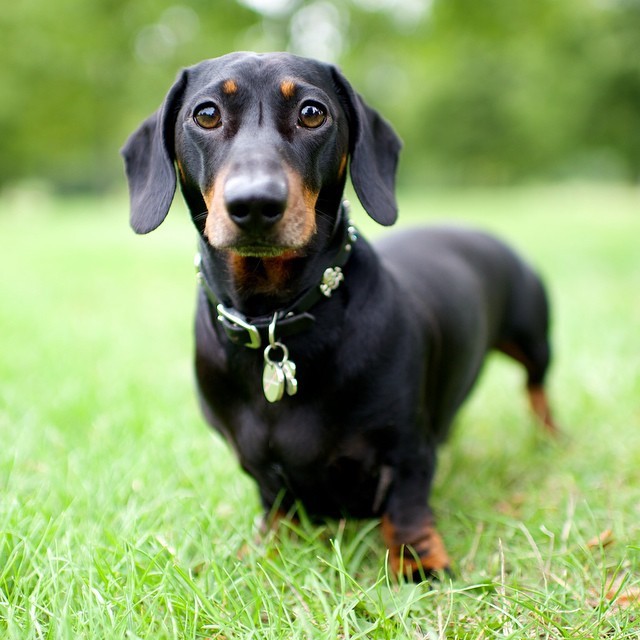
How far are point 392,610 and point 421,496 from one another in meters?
0.43

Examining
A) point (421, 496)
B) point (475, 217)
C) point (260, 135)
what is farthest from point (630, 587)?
point (475, 217)

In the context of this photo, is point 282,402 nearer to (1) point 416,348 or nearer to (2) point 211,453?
(1) point 416,348

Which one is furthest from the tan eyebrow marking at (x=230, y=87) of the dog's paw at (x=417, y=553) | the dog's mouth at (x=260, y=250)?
the dog's paw at (x=417, y=553)

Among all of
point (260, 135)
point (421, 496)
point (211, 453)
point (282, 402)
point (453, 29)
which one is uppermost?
point (453, 29)

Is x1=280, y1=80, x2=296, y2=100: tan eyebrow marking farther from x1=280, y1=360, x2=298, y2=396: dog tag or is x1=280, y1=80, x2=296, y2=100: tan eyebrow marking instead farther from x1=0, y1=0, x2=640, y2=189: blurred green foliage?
x1=0, y1=0, x2=640, y2=189: blurred green foliage

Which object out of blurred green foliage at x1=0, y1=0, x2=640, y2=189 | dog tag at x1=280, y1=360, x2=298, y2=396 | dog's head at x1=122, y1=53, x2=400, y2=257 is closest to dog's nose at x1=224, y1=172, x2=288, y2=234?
dog's head at x1=122, y1=53, x2=400, y2=257

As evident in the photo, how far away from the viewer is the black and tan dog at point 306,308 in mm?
2078

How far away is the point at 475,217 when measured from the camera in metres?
14.4

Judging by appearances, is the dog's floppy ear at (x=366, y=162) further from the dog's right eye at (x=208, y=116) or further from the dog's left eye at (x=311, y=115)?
the dog's right eye at (x=208, y=116)

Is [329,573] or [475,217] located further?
[475,217]

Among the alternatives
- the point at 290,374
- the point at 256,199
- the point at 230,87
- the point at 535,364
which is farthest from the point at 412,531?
the point at 535,364

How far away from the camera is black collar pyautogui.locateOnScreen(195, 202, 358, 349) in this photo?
7.04 ft

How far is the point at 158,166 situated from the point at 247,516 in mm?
1273

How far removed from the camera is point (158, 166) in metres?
2.29
